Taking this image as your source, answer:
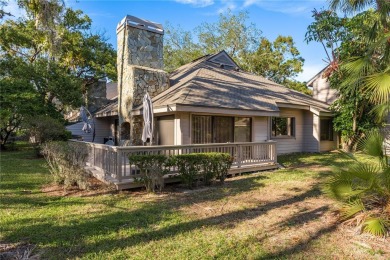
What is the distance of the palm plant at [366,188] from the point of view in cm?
468

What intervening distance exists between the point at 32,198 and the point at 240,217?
5.17m

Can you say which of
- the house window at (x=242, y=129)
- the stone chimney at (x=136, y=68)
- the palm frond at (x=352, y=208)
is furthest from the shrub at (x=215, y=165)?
the stone chimney at (x=136, y=68)

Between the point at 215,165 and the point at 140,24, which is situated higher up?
the point at 140,24

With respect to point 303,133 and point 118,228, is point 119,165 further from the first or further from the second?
point 303,133

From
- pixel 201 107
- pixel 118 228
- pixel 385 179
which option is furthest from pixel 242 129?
pixel 118 228

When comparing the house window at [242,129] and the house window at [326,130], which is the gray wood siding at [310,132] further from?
the house window at [242,129]

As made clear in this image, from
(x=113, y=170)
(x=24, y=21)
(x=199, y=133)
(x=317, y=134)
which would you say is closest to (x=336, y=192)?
(x=113, y=170)

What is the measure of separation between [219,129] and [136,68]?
4.71m

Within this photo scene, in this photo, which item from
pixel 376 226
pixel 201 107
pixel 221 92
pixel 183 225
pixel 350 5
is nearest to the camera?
pixel 376 226

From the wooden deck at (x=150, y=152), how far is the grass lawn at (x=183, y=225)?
565 millimetres

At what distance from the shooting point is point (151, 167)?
724 cm

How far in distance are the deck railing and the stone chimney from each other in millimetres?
3299

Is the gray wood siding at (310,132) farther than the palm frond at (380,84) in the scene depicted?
Yes

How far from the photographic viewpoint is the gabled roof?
1114 centimetres
